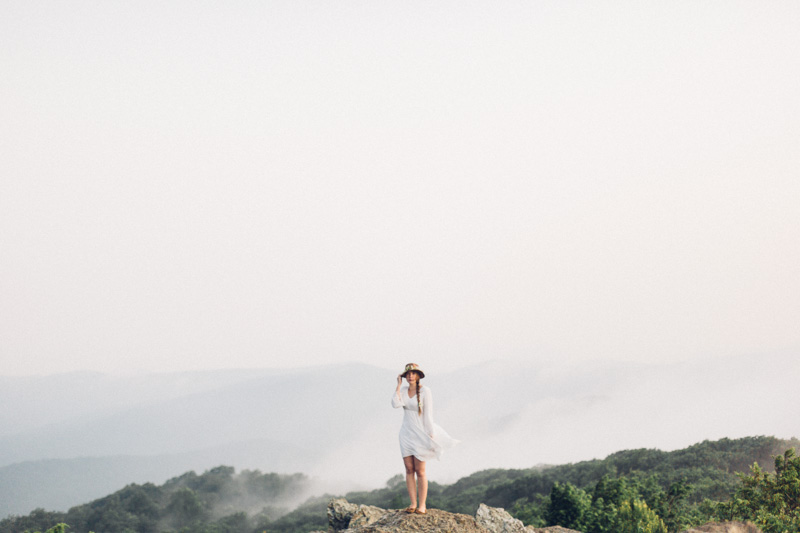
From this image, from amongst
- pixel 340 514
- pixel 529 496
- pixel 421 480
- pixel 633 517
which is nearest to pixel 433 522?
pixel 421 480

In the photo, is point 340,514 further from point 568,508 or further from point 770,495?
point 568,508

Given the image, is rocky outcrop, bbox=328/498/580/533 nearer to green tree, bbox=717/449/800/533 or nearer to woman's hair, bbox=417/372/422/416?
woman's hair, bbox=417/372/422/416

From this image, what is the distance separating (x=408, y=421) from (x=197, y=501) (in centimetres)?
9978

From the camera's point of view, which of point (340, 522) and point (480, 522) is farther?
point (340, 522)

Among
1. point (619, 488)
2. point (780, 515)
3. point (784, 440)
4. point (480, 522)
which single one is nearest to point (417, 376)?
point (480, 522)

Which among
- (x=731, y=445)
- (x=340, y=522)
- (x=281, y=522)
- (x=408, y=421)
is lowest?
(x=281, y=522)

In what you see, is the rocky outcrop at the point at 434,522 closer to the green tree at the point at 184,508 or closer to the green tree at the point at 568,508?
the green tree at the point at 568,508

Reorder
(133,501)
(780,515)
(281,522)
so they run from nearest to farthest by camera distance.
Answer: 1. (780,515)
2. (281,522)
3. (133,501)

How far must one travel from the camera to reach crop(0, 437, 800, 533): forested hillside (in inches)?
1050

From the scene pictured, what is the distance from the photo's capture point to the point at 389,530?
401 inches

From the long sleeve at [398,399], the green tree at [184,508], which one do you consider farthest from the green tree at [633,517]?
the green tree at [184,508]

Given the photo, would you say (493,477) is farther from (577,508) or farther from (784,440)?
(577,508)

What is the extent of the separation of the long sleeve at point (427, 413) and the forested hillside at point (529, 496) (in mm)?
12147

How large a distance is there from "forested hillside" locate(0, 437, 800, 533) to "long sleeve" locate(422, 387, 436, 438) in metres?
12.1
